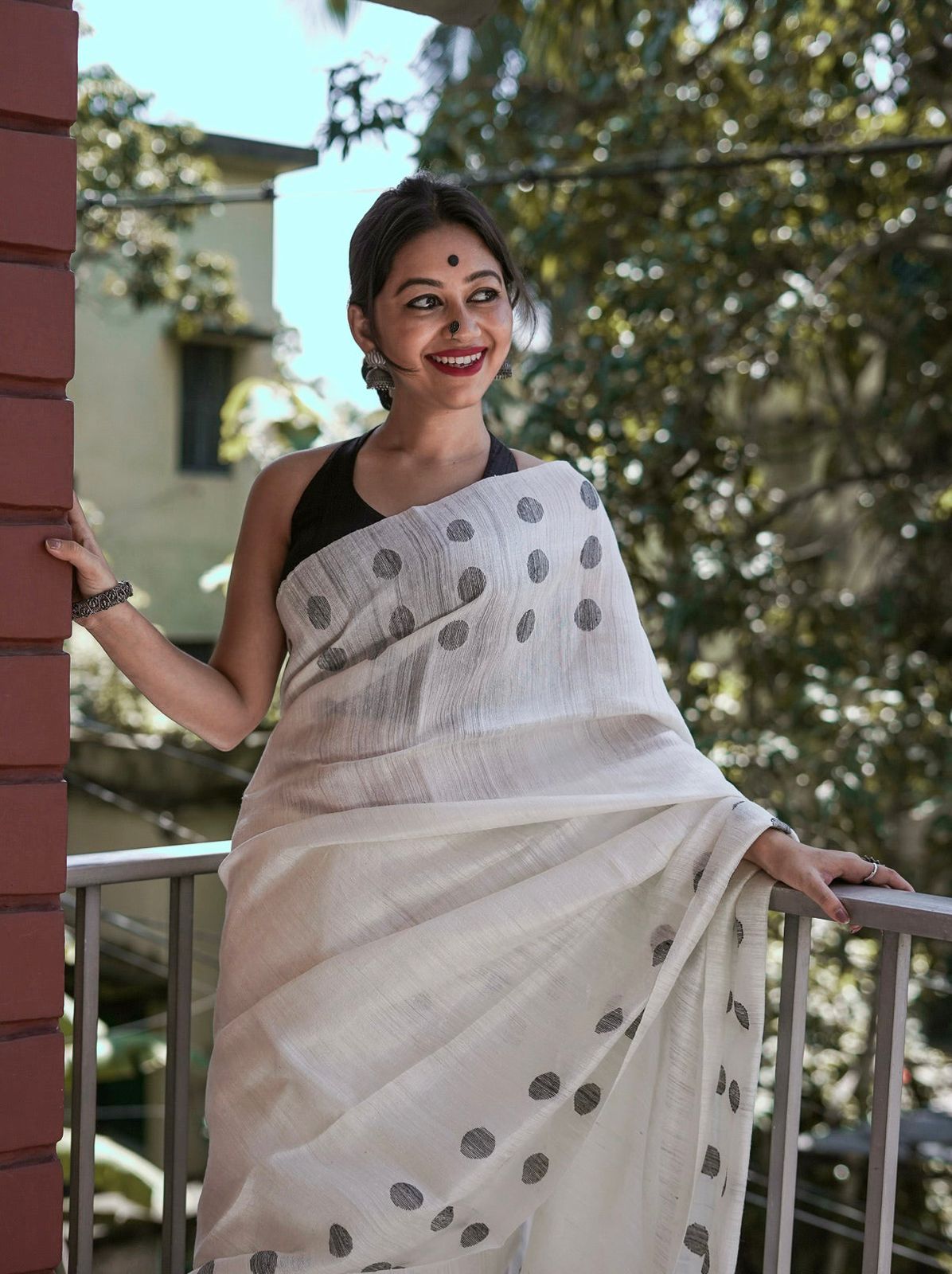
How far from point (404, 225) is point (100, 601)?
62cm

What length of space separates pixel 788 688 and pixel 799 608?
0.90 ft

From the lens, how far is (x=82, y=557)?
4.31ft

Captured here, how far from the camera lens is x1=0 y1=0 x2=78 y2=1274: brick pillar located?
121 centimetres

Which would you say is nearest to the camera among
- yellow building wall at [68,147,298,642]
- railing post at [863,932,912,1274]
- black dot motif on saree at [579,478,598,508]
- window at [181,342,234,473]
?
railing post at [863,932,912,1274]

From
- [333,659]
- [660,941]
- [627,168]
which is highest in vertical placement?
[627,168]

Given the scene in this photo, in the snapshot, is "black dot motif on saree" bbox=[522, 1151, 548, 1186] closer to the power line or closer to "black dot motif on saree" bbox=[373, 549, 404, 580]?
"black dot motif on saree" bbox=[373, 549, 404, 580]

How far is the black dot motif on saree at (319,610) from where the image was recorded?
1.63 metres

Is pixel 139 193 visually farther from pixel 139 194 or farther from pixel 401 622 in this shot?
pixel 401 622

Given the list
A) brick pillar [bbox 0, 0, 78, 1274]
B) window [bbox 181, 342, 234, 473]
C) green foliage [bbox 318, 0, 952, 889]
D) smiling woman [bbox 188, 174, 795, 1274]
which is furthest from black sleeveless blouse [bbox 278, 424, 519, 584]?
window [bbox 181, 342, 234, 473]

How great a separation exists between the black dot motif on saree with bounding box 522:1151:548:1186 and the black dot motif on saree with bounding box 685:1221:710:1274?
0.57ft

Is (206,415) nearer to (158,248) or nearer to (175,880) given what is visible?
(158,248)

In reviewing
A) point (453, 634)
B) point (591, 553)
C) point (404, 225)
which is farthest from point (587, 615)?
point (404, 225)

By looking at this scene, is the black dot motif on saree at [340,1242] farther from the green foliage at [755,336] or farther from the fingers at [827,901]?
the green foliage at [755,336]

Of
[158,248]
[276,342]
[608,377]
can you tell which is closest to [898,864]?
[608,377]
